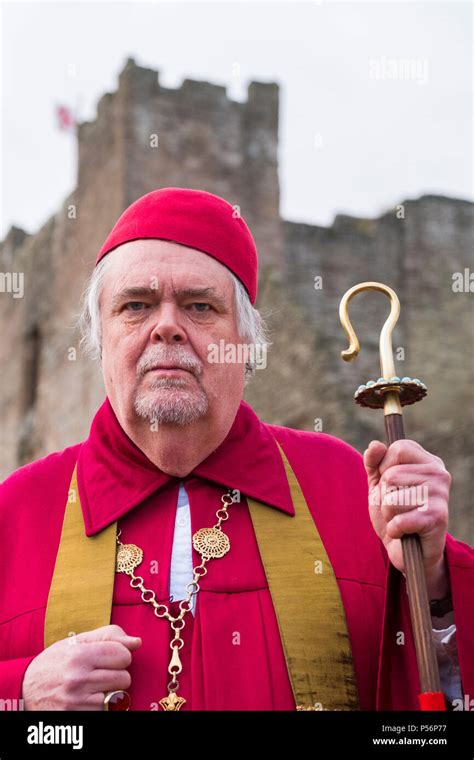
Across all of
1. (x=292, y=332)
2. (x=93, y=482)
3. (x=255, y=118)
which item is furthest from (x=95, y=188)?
(x=93, y=482)

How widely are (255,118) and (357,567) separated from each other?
17325 mm

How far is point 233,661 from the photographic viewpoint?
145 inches

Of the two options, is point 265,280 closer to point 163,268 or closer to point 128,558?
point 163,268

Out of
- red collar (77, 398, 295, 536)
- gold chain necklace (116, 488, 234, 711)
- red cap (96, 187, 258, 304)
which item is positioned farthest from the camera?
red cap (96, 187, 258, 304)

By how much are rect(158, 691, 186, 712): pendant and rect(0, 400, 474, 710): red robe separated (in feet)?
0.11

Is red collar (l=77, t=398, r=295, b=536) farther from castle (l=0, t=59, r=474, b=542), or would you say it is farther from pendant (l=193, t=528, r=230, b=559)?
castle (l=0, t=59, r=474, b=542)

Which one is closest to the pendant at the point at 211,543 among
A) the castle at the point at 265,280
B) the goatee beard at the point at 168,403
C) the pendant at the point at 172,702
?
the goatee beard at the point at 168,403

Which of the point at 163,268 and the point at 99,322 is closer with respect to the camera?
the point at 163,268

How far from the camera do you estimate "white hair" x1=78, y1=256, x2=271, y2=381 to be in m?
4.21

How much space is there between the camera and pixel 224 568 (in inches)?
154

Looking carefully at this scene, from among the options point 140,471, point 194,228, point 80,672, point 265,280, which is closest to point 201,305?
point 194,228

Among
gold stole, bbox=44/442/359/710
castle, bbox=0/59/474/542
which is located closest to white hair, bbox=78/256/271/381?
gold stole, bbox=44/442/359/710

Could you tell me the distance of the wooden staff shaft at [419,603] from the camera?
328cm

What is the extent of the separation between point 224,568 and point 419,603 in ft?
2.53
